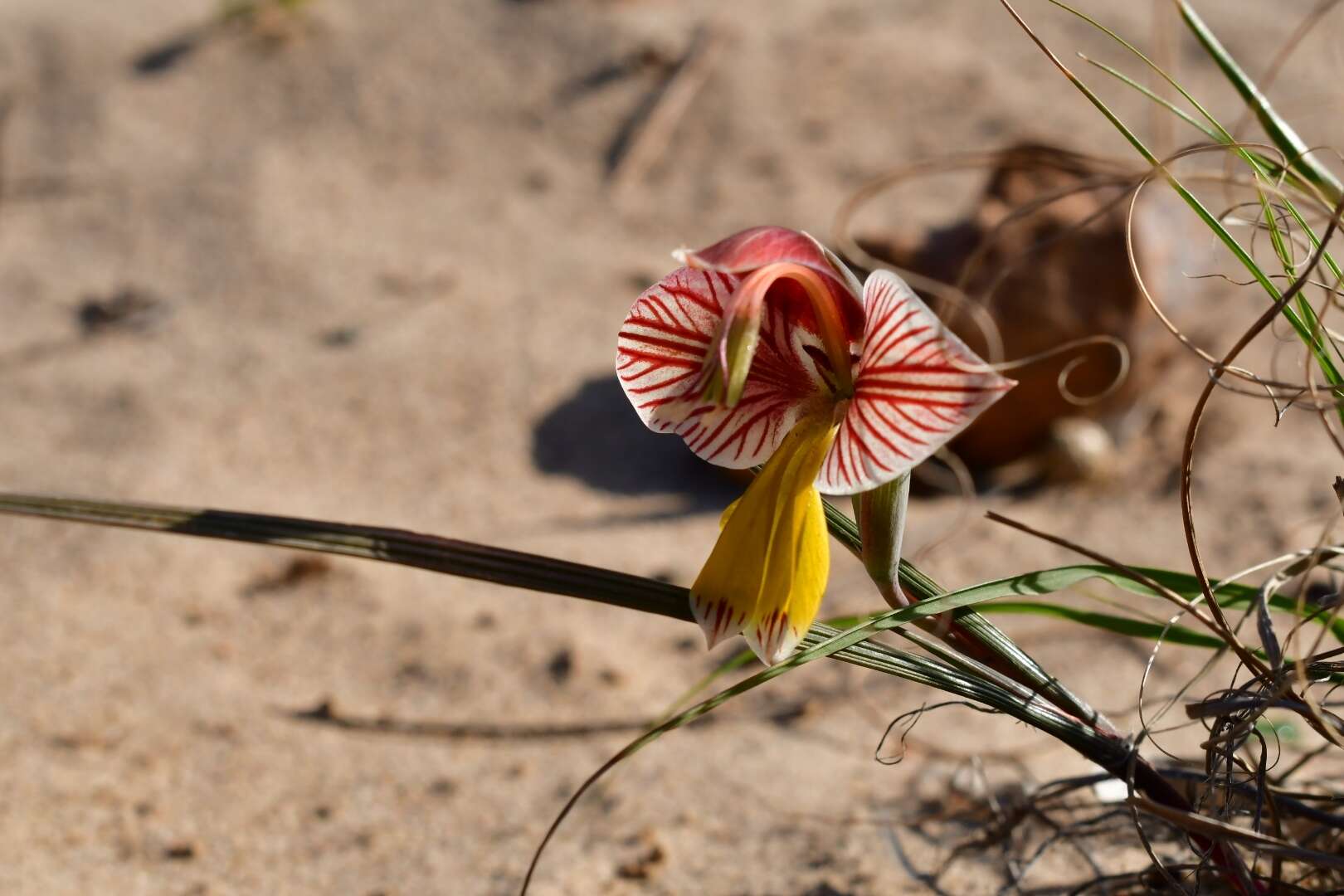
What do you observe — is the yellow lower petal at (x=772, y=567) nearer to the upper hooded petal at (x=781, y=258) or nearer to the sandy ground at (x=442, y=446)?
the upper hooded petal at (x=781, y=258)

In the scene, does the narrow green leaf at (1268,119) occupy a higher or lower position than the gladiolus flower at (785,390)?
higher

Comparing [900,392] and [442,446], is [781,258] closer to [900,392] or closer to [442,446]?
[900,392]

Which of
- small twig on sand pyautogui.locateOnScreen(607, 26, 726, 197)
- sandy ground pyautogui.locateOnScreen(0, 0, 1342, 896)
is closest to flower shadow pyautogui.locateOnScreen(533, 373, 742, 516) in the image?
sandy ground pyautogui.locateOnScreen(0, 0, 1342, 896)

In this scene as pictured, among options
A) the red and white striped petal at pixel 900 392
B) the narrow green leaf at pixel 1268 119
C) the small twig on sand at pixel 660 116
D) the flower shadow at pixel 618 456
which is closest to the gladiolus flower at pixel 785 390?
the red and white striped petal at pixel 900 392

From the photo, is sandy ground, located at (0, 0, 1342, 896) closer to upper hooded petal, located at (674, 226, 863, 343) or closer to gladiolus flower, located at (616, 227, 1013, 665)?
gladiolus flower, located at (616, 227, 1013, 665)

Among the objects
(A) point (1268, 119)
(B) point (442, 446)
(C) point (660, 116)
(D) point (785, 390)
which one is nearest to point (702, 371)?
(D) point (785, 390)

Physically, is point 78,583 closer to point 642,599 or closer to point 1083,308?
point 642,599
